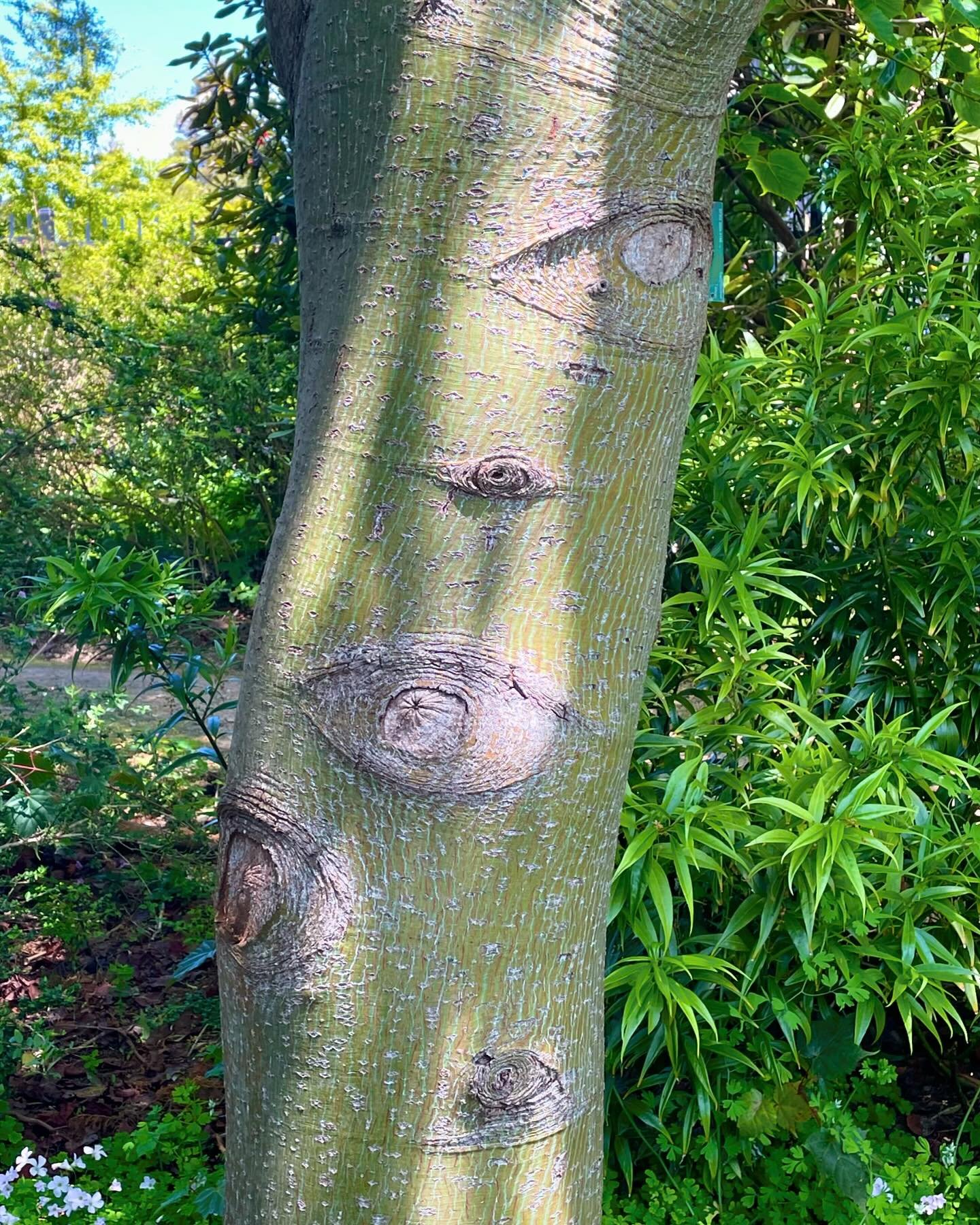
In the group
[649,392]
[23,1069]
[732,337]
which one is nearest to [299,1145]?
[649,392]

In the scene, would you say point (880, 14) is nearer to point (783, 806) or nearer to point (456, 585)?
point (783, 806)

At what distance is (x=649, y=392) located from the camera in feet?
3.69

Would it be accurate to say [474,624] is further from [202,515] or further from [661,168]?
[202,515]

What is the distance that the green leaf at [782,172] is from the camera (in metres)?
2.82

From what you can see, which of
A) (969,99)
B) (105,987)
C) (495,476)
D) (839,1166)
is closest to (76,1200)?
(105,987)

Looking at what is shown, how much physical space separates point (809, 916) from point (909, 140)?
176 centimetres

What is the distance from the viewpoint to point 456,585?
1054 mm

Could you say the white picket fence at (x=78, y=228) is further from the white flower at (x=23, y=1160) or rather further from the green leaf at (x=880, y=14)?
the white flower at (x=23, y=1160)

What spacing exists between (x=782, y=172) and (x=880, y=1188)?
2328 mm

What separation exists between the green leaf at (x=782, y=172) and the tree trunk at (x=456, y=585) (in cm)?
185

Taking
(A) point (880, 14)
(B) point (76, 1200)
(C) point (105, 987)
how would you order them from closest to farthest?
(B) point (76, 1200)
(A) point (880, 14)
(C) point (105, 987)

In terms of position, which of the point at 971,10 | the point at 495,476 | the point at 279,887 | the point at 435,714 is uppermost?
the point at 971,10

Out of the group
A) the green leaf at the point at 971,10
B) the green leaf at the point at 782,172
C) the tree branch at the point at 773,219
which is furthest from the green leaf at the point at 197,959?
the tree branch at the point at 773,219

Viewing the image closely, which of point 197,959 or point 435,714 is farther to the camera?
point 197,959
